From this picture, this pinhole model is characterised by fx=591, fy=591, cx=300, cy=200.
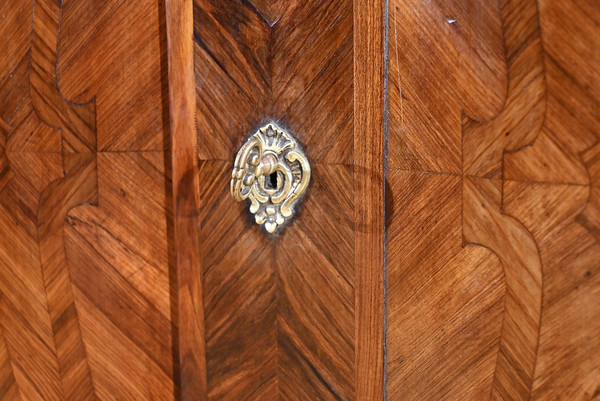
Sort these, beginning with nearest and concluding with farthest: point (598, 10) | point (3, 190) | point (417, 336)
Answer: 1. point (598, 10)
2. point (417, 336)
3. point (3, 190)

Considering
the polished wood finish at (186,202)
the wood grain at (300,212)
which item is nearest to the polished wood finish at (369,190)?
the wood grain at (300,212)

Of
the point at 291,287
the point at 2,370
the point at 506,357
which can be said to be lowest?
the point at 506,357

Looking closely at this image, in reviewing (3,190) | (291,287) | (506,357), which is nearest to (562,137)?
(506,357)

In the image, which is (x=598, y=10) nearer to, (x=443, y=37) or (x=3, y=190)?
(x=443, y=37)

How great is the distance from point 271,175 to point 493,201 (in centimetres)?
20

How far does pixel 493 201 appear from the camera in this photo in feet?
1.29

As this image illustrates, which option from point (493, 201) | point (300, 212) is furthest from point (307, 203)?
point (493, 201)

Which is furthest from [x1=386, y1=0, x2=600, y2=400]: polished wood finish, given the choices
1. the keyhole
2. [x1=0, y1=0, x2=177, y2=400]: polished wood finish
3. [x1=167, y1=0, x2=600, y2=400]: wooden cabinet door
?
[x1=0, y1=0, x2=177, y2=400]: polished wood finish

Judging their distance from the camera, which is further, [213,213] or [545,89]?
[213,213]

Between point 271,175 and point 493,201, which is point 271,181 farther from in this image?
point 493,201

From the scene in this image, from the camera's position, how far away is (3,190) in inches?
23.0

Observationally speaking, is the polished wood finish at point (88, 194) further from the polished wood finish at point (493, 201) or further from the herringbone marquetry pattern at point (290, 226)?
the polished wood finish at point (493, 201)

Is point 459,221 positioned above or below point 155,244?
below

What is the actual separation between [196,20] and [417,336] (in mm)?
303
